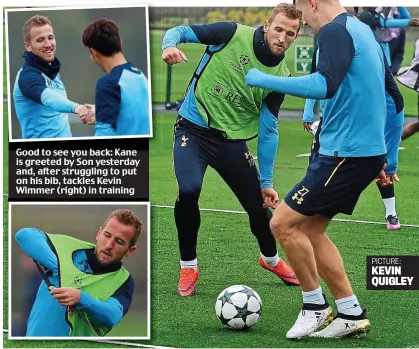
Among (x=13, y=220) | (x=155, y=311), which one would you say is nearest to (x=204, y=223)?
(x=155, y=311)

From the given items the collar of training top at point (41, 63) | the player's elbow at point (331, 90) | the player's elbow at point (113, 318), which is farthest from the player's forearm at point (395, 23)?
the player's elbow at point (113, 318)

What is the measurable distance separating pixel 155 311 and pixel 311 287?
3.13 ft

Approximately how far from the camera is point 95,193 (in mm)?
6719

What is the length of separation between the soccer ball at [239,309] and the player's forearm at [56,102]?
139cm

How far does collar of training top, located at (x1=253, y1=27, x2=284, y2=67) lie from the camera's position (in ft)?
22.0

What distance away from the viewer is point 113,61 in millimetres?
6648

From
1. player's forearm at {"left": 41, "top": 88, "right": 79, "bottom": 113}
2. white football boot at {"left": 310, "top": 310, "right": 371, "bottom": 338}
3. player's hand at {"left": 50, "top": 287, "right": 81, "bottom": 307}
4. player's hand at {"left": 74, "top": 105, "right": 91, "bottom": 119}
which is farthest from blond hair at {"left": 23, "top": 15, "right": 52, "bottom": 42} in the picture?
white football boot at {"left": 310, "top": 310, "right": 371, "bottom": 338}

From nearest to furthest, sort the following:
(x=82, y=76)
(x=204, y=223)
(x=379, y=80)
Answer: (x=379, y=80), (x=82, y=76), (x=204, y=223)

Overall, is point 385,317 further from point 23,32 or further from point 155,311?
point 23,32

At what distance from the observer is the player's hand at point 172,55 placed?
6.32 metres

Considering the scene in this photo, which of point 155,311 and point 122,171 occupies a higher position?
point 122,171

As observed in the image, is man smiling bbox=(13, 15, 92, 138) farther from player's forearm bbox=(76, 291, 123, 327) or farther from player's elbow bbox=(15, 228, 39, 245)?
player's forearm bbox=(76, 291, 123, 327)

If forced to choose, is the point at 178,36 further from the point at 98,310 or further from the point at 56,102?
the point at 98,310

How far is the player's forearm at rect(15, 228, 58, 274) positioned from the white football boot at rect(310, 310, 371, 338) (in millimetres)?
1579
